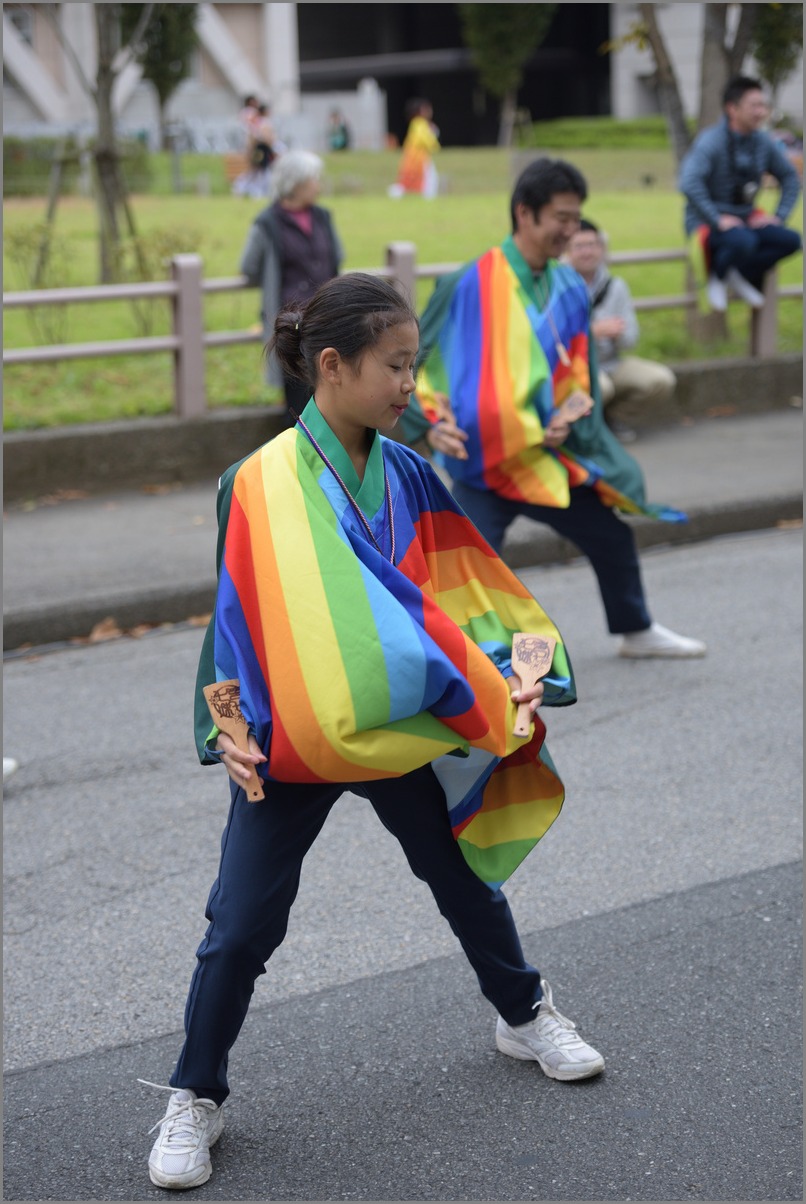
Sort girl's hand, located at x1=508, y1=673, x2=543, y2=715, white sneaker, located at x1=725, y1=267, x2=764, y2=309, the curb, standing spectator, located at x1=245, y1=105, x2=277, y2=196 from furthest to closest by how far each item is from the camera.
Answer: standing spectator, located at x1=245, y1=105, x2=277, y2=196
white sneaker, located at x1=725, y1=267, x2=764, y2=309
the curb
girl's hand, located at x1=508, y1=673, x2=543, y2=715

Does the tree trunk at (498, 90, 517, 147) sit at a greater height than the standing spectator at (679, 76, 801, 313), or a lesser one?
greater

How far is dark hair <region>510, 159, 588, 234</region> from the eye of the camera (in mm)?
4758

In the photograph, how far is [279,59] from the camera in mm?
44125

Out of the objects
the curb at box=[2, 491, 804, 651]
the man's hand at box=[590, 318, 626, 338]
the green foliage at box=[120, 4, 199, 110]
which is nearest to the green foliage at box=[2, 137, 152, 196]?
the green foliage at box=[120, 4, 199, 110]

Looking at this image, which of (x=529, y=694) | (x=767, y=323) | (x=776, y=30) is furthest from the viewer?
(x=776, y=30)

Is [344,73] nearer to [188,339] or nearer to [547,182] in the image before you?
[188,339]

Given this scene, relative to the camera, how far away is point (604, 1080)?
122 inches

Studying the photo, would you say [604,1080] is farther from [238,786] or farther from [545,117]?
[545,117]

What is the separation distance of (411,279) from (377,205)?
12955mm

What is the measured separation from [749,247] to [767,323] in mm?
2110

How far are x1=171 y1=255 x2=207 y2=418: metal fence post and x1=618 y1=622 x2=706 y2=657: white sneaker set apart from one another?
4181 mm

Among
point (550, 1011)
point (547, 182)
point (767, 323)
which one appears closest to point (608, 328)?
point (547, 182)

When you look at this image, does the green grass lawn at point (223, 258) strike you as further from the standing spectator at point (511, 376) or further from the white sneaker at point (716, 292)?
the standing spectator at point (511, 376)

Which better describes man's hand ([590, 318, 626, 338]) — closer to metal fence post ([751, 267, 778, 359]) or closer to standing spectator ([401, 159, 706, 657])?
standing spectator ([401, 159, 706, 657])
